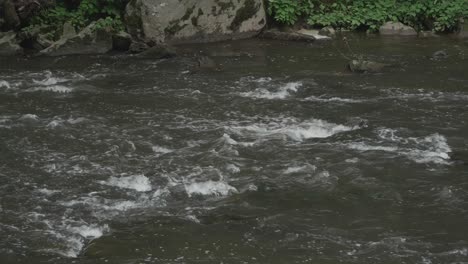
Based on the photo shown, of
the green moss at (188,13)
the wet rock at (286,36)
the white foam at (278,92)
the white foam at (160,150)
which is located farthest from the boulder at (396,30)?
the white foam at (160,150)

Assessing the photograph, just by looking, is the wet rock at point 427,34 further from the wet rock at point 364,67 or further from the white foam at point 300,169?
the white foam at point 300,169

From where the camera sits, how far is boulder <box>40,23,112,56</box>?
17062mm

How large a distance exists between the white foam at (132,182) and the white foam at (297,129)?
8.42 feet

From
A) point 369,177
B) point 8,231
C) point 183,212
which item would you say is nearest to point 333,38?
point 369,177

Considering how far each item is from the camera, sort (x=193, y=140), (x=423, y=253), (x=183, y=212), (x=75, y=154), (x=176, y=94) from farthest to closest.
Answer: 1. (x=176, y=94)
2. (x=193, y=140)
3. (x=75, y=154)
4. (x=183, y=212)
5. (x=423, y=253)

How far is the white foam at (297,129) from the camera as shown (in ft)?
36.2

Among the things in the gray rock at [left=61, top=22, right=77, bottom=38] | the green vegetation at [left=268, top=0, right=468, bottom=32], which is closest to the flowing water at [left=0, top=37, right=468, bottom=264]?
the gray rock at [left=61, top=22, right=77, bottom=38]

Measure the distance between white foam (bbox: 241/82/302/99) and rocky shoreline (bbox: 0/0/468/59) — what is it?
3.90m

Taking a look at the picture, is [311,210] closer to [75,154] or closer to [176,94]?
[75,154]

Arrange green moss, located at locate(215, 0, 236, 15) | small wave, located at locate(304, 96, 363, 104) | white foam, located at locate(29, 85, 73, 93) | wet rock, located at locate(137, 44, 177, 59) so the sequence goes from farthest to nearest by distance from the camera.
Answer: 1. green moss, located at locate(215, 0, 236, 15)
2. wet rock, located at locate(137, 44, 177, 59)
3. white foam, located at locate(29, 85, 73, 93)
4. small wave, located at locate(304, 96, 363, 104)

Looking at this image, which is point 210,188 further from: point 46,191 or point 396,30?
point 396,30

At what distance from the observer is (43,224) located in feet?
25.4

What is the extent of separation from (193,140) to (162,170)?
144cm

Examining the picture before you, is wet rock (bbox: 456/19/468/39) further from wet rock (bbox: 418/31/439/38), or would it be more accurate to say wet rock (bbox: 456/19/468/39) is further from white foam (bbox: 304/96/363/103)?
white foam (bbox: 304/96/363/103)
